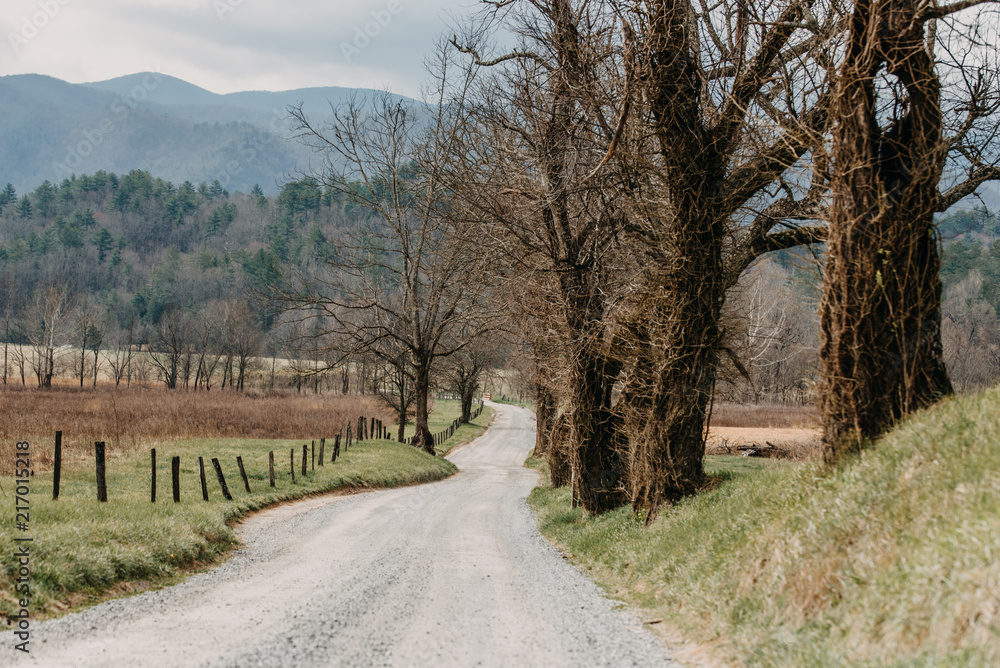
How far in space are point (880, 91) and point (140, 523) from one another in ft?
37.8

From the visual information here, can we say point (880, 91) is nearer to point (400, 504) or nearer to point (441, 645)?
point (441, 645)

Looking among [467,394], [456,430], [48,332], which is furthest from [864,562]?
[48,332]

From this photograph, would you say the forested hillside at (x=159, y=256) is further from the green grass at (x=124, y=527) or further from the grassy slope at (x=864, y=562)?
the grassy slope at (x=864, y=562)

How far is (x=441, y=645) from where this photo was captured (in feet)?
19.4

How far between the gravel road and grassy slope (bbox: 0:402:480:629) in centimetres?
59

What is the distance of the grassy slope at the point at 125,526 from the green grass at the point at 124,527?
0.01m

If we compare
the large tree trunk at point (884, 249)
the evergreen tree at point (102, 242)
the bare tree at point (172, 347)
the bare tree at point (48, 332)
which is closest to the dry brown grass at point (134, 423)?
the bare tree at point (48, 332)

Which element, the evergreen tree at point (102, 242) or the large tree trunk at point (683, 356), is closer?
the large tree trunk at point (683, 356)

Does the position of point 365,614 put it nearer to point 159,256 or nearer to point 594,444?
point 594,444

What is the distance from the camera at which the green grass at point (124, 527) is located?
25.9 feet

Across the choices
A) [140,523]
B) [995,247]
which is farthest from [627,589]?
[995,247]

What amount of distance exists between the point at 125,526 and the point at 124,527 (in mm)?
57

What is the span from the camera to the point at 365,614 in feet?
23.0

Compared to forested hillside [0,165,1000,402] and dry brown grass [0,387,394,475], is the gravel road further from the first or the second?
forested hillside [0,165,1000,402]
